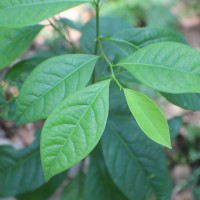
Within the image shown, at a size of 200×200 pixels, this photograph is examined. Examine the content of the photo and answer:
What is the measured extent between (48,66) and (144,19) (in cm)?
280

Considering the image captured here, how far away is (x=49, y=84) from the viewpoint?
869 millimetres

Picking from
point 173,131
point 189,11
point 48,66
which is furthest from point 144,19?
point 48,66

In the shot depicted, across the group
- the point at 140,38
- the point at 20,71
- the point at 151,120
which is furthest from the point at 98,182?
the point at 151,120

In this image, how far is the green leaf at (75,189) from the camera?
162 cm

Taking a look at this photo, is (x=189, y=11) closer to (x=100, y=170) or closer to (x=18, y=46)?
(x=100, y=170)

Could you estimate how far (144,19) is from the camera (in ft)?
11.6

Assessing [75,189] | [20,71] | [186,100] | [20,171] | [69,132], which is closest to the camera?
[69,132]

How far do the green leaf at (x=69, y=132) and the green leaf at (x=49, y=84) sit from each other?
107 mm

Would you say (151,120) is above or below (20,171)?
above

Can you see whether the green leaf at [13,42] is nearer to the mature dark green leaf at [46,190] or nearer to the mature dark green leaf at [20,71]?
the mature dark green leaf at [20,71]

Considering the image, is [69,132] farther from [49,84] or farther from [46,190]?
[46,190]

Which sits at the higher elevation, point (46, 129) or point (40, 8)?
point (40, 8)

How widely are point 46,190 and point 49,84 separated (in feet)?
2.49

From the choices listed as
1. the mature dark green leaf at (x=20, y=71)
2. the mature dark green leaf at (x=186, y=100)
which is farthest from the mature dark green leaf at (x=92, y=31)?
the mature dark green leaf at (x=186, y=100)
